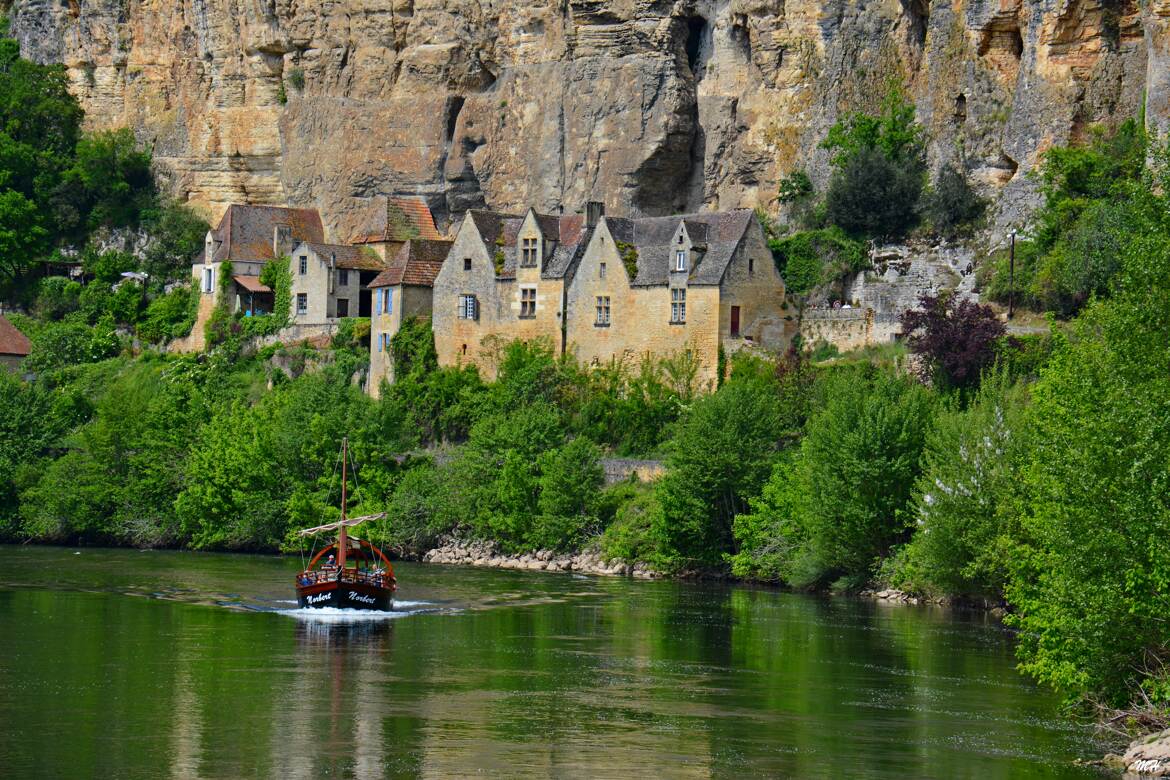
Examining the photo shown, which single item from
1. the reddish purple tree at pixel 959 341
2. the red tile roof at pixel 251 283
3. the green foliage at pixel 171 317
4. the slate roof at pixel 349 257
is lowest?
the reddish purple tree at pixel 959 341

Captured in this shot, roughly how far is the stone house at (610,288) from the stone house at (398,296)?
0.91m

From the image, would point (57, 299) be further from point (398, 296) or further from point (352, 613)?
point (352, 613)

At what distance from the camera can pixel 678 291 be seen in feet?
214

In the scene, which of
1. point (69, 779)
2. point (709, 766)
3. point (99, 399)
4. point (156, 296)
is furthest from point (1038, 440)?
point (156, 296)

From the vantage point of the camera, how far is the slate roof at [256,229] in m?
80.1

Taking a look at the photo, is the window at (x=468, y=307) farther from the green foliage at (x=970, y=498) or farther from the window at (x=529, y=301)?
the green foliage at (x=970, y=498)

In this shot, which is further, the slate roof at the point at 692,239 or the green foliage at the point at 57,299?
the green foliage at the point at 57,299

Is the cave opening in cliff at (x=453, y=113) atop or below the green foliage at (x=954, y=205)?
atop

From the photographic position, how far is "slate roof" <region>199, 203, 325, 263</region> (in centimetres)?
8012

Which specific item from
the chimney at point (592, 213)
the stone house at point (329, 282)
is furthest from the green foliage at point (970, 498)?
the stone house at point (329, 282)

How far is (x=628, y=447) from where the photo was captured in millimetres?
64438

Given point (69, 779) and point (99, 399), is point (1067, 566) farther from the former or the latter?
point (99, 399)

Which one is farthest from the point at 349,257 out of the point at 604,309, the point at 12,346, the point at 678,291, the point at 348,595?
the point at 348,595

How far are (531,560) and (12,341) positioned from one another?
33.4 metres
